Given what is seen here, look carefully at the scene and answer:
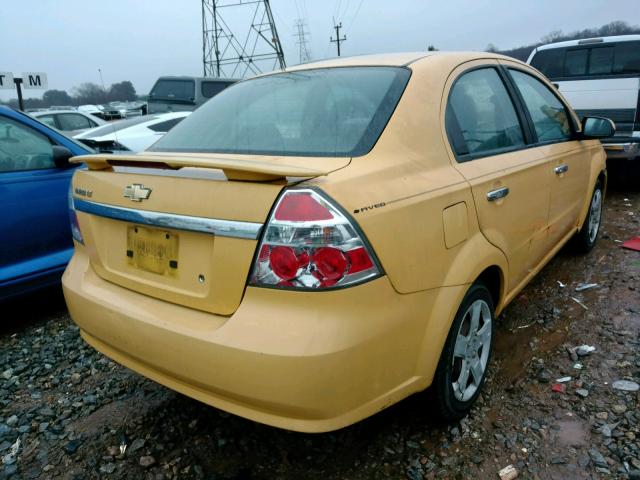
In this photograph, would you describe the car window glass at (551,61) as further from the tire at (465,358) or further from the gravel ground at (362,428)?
the tire at (465,358)

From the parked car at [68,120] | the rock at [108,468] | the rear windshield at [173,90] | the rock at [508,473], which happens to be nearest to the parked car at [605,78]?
the rock at [508,473]

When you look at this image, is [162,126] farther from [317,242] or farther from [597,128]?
[317,242]

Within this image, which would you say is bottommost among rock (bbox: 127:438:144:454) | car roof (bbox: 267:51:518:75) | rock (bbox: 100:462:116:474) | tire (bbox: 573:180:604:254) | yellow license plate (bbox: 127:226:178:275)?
rock (bbox: 100:462:116:474)

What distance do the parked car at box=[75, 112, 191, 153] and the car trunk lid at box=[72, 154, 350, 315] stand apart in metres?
4.34

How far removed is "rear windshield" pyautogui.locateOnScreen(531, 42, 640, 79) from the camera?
6.93 meters

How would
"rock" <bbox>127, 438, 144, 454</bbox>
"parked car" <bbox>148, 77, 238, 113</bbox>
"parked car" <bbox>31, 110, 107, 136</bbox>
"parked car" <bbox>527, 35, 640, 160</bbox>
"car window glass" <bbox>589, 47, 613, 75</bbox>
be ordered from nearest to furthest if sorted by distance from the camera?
"rock" <bbox>127, 438, 144, 454</bbox>, "parked car" <bbox>527, 35, 640, 160</bbox>, "car window glass" <bbox>589, 47, 613, 75</bbox>, "parked car" <bbox>31, 110, 107, 136</bbox>, "parked car" <bbox>148, 77, 238, 113</bbox>

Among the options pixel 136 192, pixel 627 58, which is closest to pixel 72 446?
pixel 136 192

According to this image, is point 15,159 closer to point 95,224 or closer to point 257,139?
point 95,224

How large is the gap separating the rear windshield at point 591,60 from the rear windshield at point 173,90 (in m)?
8.01

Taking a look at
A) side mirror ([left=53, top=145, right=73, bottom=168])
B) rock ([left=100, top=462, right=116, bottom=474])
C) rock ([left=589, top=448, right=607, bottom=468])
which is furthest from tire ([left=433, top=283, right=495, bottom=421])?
side mirror ([left=53, top=145, right=73, bottom=168])

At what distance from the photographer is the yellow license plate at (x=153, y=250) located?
1.90 meters

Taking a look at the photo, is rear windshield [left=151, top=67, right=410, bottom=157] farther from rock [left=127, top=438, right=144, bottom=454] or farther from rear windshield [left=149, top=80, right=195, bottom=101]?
rear windshield [left=149, top=80, right=195, bottom=101]

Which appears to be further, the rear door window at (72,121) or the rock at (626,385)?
the rear door window at (72,121)

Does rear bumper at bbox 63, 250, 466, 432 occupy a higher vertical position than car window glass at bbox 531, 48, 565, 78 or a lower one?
lower
